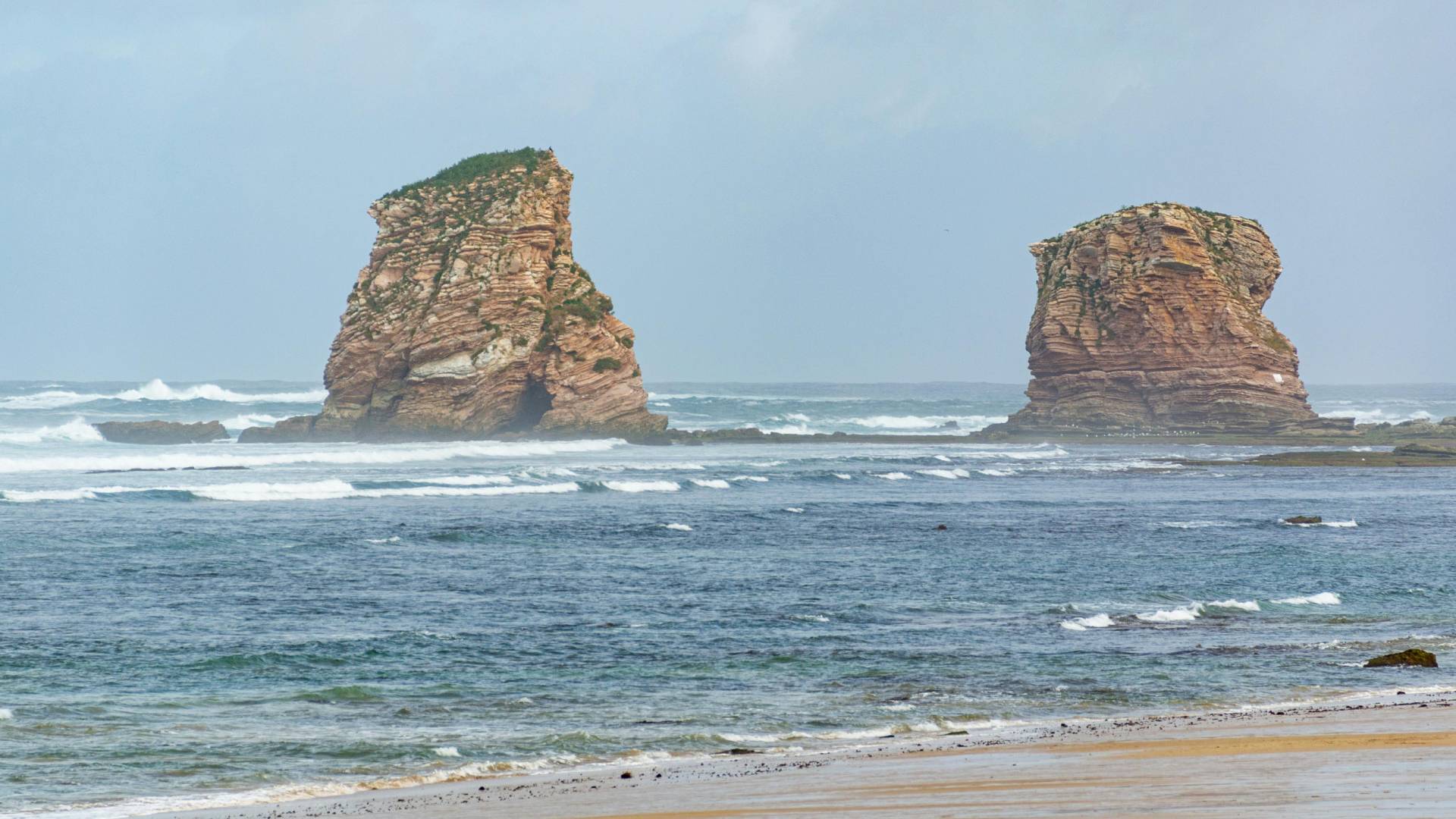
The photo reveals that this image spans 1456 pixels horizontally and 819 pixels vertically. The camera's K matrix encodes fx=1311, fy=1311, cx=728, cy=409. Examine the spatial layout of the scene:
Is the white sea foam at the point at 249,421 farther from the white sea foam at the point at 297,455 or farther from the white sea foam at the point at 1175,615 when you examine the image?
the white sea foam at the point at 1175,615

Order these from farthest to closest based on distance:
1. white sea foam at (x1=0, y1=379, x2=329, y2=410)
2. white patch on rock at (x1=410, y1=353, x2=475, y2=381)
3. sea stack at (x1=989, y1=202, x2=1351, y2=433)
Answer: white sea foam at (x1=0, y1=379, x2=329, y2=410), sea stack at (x1=989, y1=202, x2=1351, y2=433), white patch on rock at (x1=410, y1=353, x2=475, y2=381)

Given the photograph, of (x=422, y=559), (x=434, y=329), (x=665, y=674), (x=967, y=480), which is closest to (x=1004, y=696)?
(x=665, y=674)

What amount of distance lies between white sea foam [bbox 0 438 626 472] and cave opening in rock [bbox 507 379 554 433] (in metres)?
3.09

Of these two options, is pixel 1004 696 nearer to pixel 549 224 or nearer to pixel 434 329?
pixel 434 329

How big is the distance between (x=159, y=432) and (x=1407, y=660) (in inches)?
2674

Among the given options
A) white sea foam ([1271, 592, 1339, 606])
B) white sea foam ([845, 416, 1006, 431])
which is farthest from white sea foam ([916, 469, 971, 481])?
white sea foam ([845, 416, 1006, 431])

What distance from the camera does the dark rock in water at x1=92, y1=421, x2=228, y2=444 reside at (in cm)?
7206

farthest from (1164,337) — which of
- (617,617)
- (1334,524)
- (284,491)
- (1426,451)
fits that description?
(617,617)

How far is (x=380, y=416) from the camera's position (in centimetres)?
6994

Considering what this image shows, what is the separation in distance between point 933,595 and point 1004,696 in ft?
26.6

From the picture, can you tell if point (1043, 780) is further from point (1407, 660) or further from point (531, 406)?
point (531, 406)

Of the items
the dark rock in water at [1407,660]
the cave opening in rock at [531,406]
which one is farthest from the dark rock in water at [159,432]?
the dark rock in water at [1407,660]

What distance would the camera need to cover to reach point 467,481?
1927 inches

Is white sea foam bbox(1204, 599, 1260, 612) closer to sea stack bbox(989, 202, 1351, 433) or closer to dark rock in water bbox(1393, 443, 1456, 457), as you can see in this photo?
dark rock in water bbox(1393, 443, 1456, 457)
